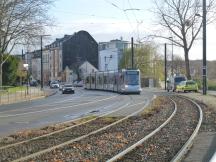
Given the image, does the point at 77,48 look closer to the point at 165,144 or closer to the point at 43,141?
the point at 43,141

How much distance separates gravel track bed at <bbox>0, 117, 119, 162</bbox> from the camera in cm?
1297

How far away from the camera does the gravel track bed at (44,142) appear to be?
12969mm

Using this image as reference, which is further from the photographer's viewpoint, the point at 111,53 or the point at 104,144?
the point at 111,53

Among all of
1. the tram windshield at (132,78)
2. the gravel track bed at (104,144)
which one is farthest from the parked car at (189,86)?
the gravel track bed at (104,144)

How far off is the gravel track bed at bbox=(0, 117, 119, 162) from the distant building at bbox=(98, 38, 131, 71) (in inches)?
5246

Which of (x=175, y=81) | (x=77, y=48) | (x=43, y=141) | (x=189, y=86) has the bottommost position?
(x=43, y=141)

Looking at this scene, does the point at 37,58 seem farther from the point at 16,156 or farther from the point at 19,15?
the point at 16,156

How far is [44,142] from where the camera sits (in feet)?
50.7

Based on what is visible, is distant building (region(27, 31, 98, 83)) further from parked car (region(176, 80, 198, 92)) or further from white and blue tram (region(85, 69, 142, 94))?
parked car (region(176, 80, 198, 92))

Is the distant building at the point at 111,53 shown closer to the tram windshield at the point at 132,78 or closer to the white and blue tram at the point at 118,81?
the white and blue tram at the point at 118,81

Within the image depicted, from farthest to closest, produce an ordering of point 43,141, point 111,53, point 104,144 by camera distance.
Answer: point 111,53
point 43,141
point 104,144

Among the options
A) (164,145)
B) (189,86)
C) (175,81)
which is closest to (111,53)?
(175,81)

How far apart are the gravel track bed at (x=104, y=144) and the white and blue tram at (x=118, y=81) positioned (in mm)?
41144

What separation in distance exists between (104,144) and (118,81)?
53513 mm
